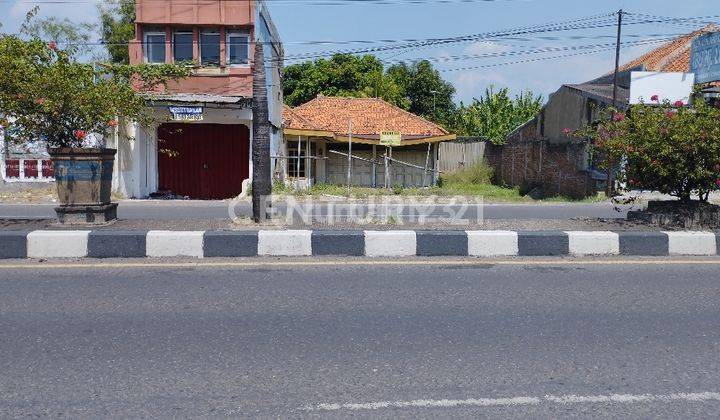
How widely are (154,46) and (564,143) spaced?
14.9 m

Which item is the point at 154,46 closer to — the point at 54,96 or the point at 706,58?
the point at 54,96

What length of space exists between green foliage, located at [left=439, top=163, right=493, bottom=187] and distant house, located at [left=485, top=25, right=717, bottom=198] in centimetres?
57

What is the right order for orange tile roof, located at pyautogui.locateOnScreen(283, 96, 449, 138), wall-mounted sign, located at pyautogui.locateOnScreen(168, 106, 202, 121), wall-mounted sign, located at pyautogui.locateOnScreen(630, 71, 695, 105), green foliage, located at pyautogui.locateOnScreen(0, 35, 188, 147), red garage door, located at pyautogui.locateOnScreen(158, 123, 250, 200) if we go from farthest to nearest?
orange tile roof, located at pyautogui.locateOnScreen(283, 96, 449, 138)
red garage door, located at pyautogui.locateOnScreen(158, 123, 250, 200)
wall-mounted sign, located at pyautogui.locateOnScreen(630, 71, 695, 105)
wall-mounted sign, located at pyautogui.locateOnScreen(168, 106, 202, 121)
green foliage, located at pyautogui.locateOnScreen(0, 35, 188, 147)

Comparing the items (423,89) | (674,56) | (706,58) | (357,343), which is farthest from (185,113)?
(423,89)

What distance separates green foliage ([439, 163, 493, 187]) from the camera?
30.4 meters

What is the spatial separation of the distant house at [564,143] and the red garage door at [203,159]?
453 inches

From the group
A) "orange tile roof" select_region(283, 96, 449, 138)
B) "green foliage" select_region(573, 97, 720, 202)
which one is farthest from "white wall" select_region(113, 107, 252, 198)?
"green foliage" select_region(573, 97, 720, 202)

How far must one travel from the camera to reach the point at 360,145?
99.7ft

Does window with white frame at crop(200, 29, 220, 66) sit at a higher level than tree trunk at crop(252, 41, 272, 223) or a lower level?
higher

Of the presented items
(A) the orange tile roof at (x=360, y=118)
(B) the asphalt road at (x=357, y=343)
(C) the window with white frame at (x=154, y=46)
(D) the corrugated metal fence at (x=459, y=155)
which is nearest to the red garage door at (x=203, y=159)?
(C) the window with white frame at (x=154, y=46)

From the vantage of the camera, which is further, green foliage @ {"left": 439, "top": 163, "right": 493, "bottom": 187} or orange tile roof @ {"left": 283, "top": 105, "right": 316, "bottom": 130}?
green foliage @ {"left": 439, "top": 163, "right": 493, "bottom": 187}

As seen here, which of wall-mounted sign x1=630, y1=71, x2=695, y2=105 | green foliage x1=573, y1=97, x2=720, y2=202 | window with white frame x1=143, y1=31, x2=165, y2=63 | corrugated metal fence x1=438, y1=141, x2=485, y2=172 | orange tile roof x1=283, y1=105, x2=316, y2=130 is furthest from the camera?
corrugated metal fence x1=438, y1=141, x2=485, y2=172

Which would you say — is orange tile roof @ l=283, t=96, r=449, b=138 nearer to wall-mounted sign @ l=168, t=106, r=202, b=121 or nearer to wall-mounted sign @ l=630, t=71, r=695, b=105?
wall-mounted sign @ l=168, t=106, r=202, b=121

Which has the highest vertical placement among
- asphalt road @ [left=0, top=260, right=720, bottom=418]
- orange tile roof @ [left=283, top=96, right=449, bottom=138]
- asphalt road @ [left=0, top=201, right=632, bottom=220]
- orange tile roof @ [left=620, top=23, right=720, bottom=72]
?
orange tile roof @ [left=620, top=23, right=720, bottom=72]
